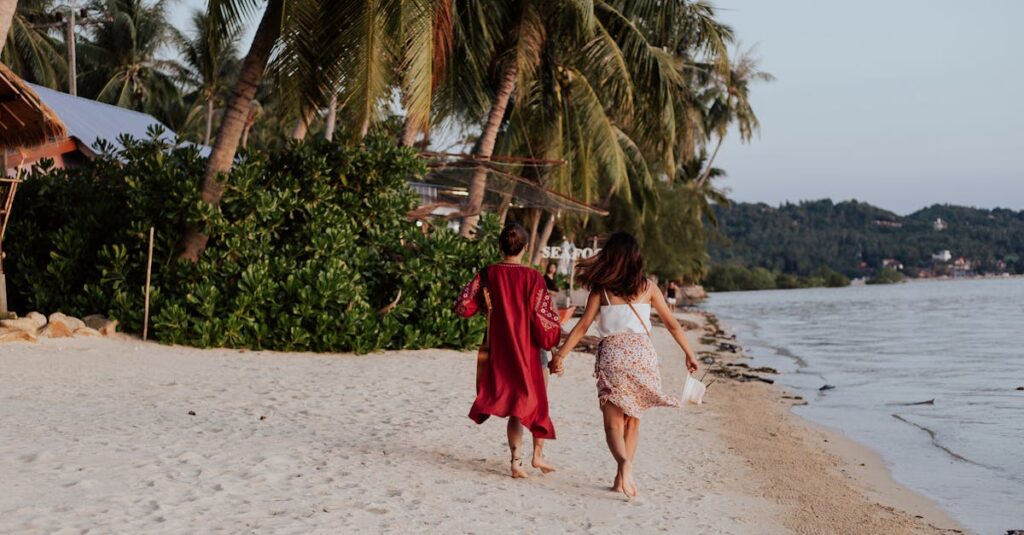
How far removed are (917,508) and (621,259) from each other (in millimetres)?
3387

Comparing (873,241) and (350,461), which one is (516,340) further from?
(873,241)

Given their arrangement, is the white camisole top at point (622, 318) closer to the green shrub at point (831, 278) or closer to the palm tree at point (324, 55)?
the palm tree at point (324, 55)

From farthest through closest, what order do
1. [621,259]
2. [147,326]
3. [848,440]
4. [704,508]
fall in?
[147,326]
[848,440]
[704,508]
[621,259]

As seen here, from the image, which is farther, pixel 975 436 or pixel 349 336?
pixel 349 336

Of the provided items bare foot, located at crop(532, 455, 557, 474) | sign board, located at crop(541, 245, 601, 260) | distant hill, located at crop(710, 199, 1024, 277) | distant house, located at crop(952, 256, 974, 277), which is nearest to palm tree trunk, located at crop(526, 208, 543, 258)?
sign board, located at crop(541, 245, 601, 260)

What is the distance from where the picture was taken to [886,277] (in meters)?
116

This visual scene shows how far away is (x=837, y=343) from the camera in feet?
84.0

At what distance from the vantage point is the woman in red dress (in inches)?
213

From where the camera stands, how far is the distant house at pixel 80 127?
16.8m

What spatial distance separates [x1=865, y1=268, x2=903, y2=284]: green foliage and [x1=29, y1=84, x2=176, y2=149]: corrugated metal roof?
10968 cm

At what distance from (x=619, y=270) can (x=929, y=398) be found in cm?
1057

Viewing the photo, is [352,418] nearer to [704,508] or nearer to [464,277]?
[704,508]

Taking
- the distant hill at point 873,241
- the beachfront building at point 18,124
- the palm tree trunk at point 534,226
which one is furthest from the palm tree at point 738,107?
the distant hill at point 873,241

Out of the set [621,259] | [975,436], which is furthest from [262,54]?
[975,436]
